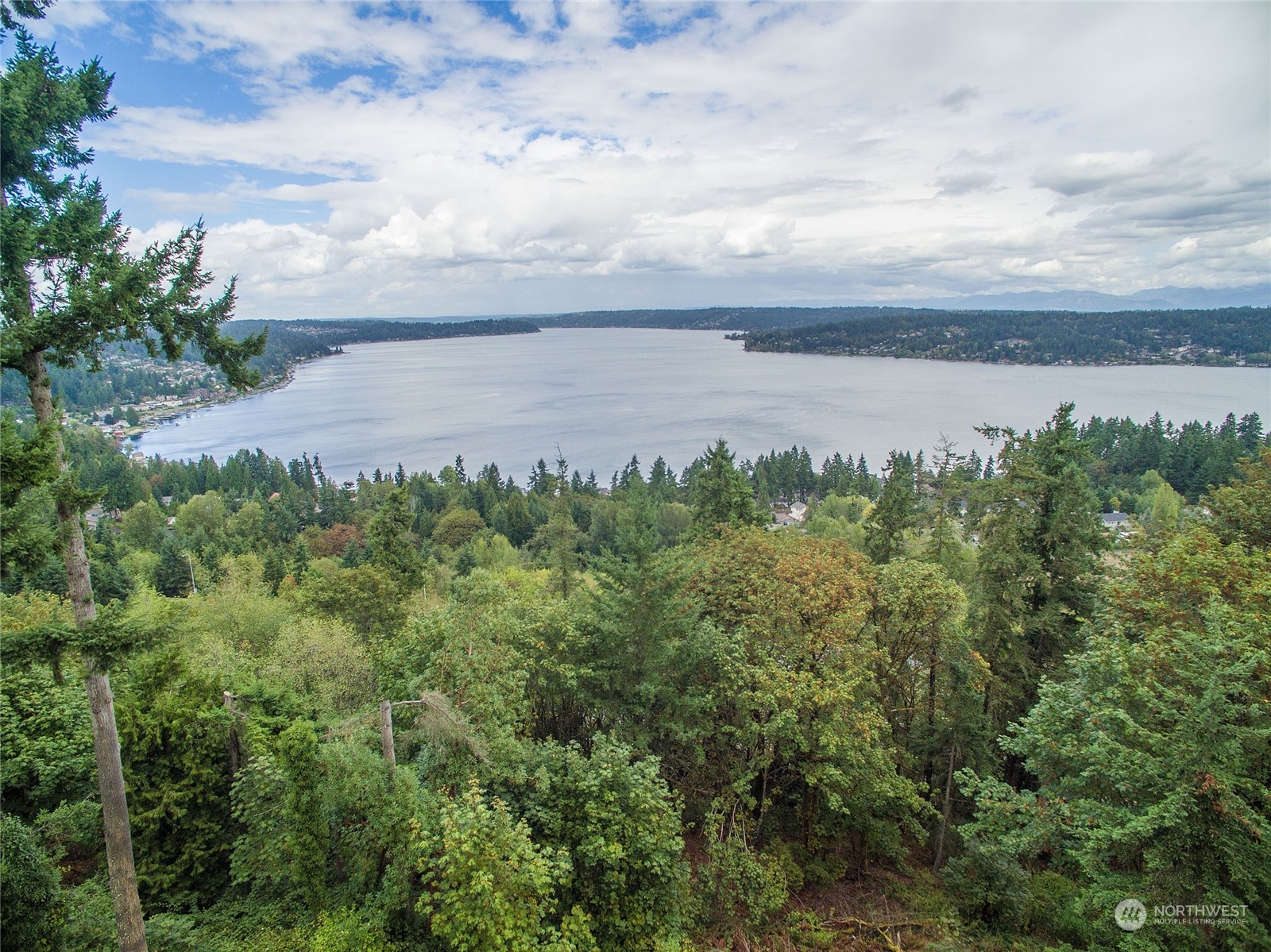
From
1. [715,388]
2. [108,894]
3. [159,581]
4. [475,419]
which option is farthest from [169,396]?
[108,894]

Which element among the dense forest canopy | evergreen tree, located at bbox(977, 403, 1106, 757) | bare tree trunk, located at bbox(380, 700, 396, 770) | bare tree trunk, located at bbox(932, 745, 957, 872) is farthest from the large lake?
bare tree trunk, located at bbox(380, 700, 396, 770)

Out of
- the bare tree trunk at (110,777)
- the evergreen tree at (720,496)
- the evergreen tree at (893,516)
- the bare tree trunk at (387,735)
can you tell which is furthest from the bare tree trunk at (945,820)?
the bare tree trunk at (110,777)

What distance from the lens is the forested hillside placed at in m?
8.14

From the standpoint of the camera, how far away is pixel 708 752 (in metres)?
14.1

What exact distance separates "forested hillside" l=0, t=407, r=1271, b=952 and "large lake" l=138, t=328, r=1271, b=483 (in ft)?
283

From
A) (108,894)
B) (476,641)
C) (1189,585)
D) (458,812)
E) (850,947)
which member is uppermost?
(1189,585)

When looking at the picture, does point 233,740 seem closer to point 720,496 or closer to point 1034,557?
point 1034,557

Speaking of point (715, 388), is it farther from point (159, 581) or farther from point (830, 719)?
point (830, 719)

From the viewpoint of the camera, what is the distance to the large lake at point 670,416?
11475 cm

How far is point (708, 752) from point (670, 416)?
130 metres

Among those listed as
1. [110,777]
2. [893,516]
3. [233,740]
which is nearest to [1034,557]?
[893,516]

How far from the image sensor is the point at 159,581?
165 ft

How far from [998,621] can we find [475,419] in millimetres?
139322

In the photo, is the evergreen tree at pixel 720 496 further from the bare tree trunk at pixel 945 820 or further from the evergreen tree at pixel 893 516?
the bare tree trunk at pixel 945 820
